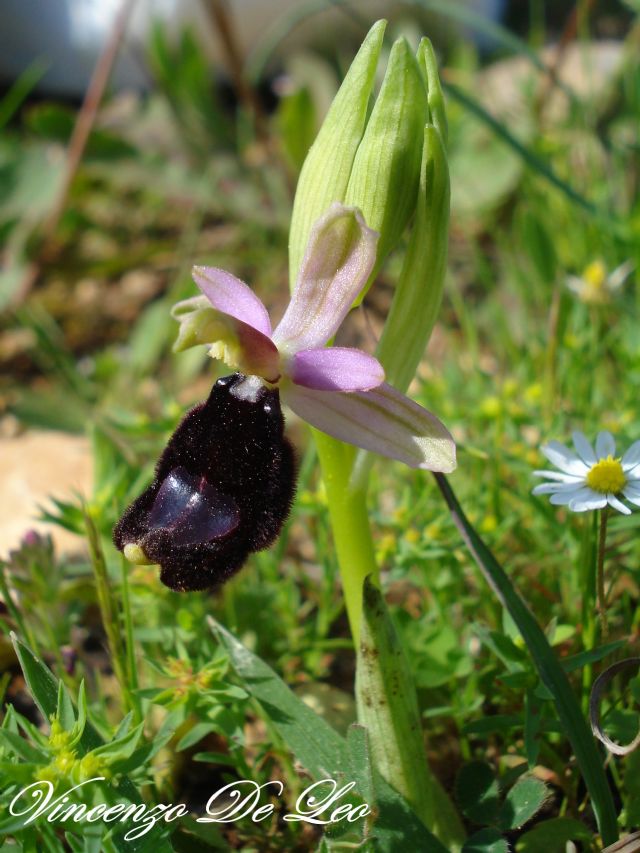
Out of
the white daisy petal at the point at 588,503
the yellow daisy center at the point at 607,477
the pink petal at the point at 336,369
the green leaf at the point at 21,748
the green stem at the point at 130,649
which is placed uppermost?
the pink petal at the point at 336,369

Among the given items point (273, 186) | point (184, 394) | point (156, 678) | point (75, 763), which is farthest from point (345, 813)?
point (273, 186)

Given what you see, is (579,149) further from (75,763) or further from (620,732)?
(75,763)

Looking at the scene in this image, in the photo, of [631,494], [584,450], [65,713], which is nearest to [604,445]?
[584,450]

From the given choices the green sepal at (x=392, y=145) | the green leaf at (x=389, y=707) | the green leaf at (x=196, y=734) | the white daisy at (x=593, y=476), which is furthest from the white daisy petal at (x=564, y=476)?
the green leaf at (x=196, y=734)

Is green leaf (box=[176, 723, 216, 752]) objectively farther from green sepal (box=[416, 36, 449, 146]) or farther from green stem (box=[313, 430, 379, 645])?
green sepal (box=[416, 36, 449, 146])

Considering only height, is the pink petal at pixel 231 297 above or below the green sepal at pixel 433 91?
below

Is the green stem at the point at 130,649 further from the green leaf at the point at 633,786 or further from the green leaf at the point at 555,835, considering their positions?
the green leaf at the point at 633,786

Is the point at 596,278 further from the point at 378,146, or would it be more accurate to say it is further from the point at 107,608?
the point at 107,608
